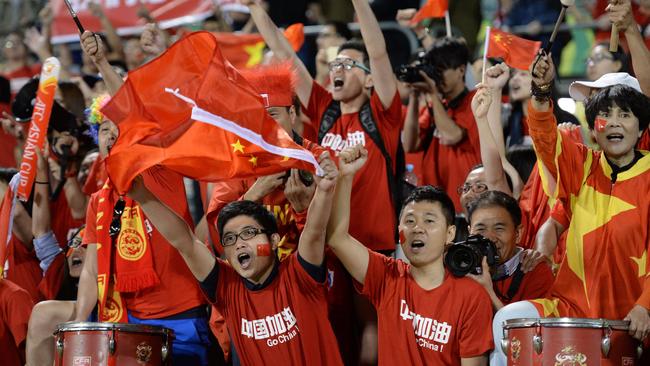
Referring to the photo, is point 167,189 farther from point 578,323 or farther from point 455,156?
point 578,323

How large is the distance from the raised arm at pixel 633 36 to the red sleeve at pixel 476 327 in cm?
149

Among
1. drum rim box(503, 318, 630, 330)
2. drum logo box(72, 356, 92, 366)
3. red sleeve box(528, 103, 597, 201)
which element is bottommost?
drum rim box(503, 318, 630, 330)

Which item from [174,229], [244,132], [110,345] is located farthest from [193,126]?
[110,345]

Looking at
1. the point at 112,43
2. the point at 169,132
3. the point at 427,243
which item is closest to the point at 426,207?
the point at 427,243

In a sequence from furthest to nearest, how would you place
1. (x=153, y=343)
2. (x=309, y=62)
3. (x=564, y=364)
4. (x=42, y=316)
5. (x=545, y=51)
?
(x=309, y=62) → (x=42, y=316) → (x=153, y=343) → (x=545, y=51) → (x=564, y=364)

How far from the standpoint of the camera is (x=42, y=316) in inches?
259

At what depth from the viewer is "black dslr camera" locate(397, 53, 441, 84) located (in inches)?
283

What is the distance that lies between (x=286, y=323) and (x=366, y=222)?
1088mm

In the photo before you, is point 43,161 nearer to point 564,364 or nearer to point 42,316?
point 42,316

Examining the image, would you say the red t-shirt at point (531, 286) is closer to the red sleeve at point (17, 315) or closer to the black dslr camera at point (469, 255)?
the black dslr camera at point (469, 255)

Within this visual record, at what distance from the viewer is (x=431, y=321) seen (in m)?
5.41

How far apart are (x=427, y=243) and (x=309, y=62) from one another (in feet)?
15.9

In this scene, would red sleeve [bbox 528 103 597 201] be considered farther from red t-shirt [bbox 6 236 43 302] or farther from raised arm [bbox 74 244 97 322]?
red t-shirt [bbox 6 236 43 302]

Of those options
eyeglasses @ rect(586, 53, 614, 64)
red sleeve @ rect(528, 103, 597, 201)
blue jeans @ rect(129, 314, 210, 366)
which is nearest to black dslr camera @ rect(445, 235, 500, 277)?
red sleeve @ rect(528, 103, 597, 201)
